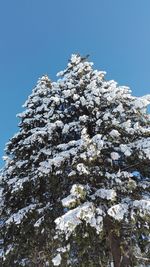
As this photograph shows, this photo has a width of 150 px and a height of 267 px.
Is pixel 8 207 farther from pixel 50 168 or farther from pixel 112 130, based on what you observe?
pixel 112 130

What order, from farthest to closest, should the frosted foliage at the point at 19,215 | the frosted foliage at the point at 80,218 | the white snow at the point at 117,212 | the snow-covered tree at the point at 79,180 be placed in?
1. the frosted foliage at the point at 19,215
2. the snow-covered tree at the point at 79,180
3. the white snow at the point at 117,212
4. the frosted foliage at the point at 80,218

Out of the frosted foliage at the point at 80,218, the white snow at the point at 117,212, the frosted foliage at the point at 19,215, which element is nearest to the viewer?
the frosted foliage at the point at 80,218

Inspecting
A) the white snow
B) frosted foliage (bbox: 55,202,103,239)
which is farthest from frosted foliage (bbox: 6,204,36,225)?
the white snow

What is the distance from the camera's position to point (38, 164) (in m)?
11.7

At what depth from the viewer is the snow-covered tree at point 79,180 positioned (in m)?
9.28

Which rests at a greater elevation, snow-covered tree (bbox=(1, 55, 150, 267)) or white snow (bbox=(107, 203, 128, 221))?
snow-covered tree (bbox=(1, 55, 150, 267))

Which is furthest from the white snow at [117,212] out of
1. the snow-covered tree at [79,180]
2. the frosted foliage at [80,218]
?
the frosted foliage at [80,218]

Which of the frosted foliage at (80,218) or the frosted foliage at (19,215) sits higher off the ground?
the frosted foliage at (19,215)

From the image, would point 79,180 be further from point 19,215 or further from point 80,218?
point 19,215

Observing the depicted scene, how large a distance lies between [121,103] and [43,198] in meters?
4.80

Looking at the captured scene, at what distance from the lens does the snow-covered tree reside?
9.28m

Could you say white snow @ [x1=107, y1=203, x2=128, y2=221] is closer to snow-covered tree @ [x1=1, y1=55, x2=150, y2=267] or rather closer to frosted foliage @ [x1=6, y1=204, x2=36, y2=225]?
snow-covered tree @ [x1=1, y1=55, x2=150, y2=267]

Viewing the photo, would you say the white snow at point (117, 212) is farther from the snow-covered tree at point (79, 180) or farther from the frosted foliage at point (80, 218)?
the frosted foliage at point (80, 218)

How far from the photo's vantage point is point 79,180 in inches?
405
